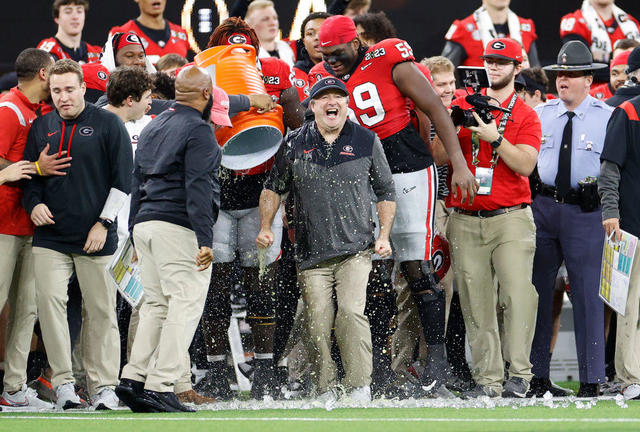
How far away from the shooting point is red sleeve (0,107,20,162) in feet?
24.0

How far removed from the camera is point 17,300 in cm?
738

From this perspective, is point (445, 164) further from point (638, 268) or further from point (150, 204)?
point (150, 204)

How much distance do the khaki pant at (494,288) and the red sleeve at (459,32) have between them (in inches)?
142

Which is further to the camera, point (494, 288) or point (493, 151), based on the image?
point (494, 288)

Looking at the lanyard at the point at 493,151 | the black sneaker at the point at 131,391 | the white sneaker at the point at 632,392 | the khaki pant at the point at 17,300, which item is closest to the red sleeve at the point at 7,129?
the khaki pant at the point at 17,300

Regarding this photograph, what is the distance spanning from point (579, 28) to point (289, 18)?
108 inches

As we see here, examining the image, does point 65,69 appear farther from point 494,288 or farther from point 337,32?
point 494,288

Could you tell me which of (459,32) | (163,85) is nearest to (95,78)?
(163,85)

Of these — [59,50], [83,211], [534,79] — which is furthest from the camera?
[59,50]

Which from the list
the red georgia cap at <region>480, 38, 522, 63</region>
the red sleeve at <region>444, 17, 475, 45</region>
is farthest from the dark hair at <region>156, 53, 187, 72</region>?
the red sleeve at <region>444, 17, 475, 45</region>

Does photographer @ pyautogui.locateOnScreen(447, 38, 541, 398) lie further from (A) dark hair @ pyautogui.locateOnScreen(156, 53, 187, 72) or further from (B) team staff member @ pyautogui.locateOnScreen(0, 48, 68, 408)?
(B) team staff member @ pyautogui.locateOnScreen(0, 48, 68, 408)

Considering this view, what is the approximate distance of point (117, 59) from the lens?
27.7 feet

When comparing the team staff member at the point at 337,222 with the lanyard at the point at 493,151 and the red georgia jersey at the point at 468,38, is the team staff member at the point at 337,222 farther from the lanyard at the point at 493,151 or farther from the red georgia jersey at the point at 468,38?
the red georgia jersey at the point at 468,38

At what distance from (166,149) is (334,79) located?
1139mm
